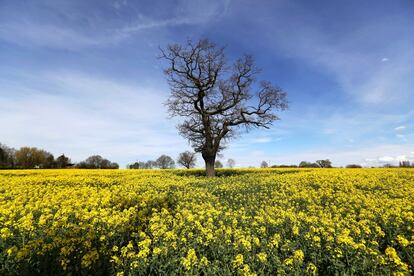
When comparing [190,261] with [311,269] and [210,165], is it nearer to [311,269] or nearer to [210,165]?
[311,269]

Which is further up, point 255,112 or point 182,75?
point 182,75

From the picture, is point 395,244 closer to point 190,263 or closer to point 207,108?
point 190,263

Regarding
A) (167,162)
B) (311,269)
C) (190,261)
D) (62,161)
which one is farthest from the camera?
(167,162)

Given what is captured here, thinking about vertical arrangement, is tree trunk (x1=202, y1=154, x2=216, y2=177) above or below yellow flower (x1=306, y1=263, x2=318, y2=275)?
above

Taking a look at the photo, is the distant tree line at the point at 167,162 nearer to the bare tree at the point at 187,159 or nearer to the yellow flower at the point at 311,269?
the bare tree at the point at 187,159

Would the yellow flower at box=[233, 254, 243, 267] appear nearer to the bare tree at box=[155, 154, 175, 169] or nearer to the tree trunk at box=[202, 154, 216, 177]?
the tree trunk at box=[202, 154, 216, 177]

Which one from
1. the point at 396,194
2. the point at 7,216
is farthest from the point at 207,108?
the point at 7,216

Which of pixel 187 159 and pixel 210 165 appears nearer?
pixel 210 165

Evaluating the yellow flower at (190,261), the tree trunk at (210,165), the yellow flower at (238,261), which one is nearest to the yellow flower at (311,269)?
the yellow flower at (238,261)

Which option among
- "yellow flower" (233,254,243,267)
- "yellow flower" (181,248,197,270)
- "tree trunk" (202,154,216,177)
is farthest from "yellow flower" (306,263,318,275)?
"tree trunk" (202,154,216,177)

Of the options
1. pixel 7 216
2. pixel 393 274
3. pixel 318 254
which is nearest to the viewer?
pixel 393 274

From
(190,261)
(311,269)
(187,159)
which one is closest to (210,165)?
(190,261)

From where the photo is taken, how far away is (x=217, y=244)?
222 inches

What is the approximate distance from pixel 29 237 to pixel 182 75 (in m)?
23.9
